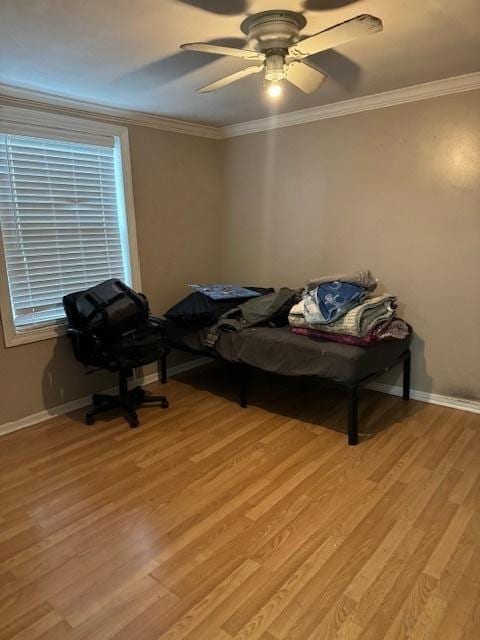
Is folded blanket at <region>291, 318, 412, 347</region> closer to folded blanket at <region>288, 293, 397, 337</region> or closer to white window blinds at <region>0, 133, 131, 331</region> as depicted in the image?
folded blanket at <region>288, 293, 397, 337</region>

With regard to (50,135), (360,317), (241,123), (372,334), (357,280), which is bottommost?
(372,334)

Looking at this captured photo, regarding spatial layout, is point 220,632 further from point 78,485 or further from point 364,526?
point 78,485

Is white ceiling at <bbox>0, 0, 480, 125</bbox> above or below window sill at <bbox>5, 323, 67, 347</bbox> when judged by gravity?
above

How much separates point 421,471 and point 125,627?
1.75 meters

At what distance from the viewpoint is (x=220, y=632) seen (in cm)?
159

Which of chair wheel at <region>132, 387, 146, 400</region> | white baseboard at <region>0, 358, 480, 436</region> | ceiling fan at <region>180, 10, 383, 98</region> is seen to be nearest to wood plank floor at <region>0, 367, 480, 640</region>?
white baseboard at <region>0, 358, 480, 436</region>

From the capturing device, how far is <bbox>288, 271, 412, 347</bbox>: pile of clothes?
2953 mm

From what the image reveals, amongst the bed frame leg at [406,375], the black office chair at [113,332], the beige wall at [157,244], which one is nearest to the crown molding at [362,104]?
the beige wall at [157,244]

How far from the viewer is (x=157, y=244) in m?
3.99

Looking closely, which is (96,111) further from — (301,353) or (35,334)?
(301,353)

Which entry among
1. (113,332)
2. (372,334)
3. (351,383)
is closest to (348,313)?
(372,334)

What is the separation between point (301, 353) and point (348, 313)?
415mm

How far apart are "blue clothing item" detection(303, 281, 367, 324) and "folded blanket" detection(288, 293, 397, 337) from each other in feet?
0.14

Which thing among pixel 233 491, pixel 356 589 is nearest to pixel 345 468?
pixel 233 491
